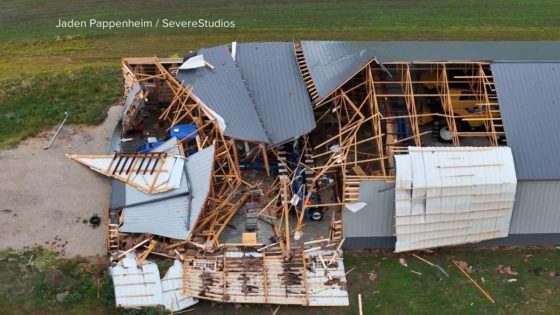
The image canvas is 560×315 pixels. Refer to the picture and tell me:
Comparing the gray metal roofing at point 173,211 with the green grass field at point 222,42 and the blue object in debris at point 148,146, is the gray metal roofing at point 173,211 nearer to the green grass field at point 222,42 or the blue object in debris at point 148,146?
the green grass field at point 222,42

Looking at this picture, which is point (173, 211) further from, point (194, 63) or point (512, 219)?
point (512, 219)

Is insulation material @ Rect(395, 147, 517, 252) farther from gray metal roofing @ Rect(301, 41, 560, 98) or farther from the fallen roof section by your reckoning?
the fallen roof section

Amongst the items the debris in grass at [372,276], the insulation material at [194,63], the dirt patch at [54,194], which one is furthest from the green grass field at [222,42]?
the insulation material at [194,63]

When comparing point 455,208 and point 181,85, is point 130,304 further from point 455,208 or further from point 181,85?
point 455,208

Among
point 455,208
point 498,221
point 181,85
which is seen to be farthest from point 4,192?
point 498,221

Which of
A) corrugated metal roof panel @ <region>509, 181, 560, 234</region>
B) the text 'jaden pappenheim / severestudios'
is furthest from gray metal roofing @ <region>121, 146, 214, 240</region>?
the text 'jaden pappenheim / severestudios'

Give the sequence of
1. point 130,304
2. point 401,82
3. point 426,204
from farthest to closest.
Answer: point 401,82
point 426,204
point 130,304
